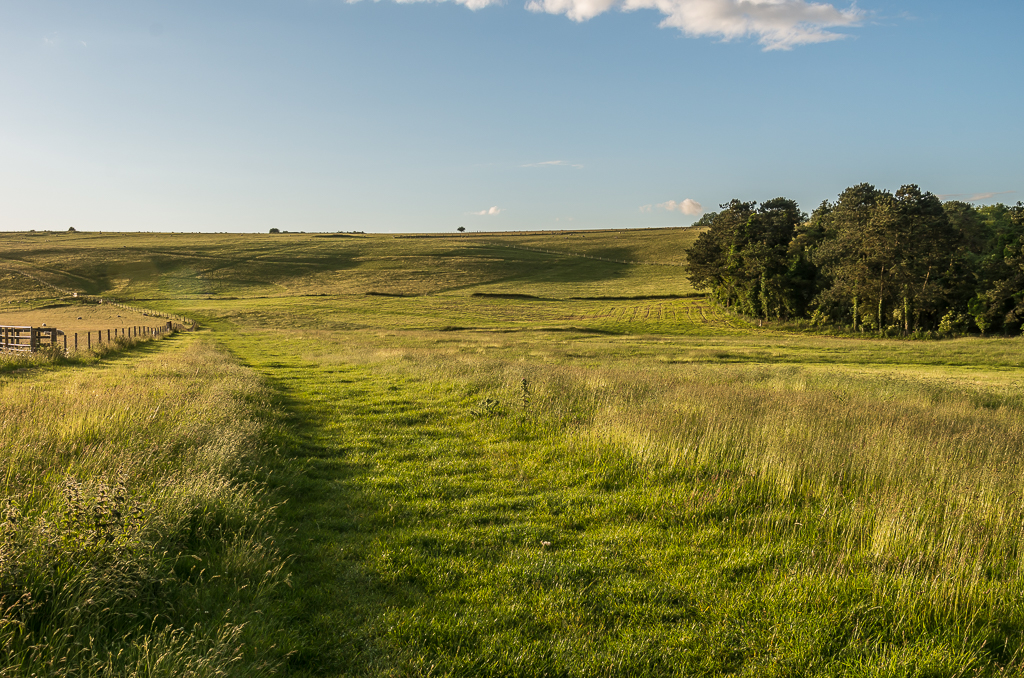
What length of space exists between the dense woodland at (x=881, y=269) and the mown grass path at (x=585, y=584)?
56.6 metres

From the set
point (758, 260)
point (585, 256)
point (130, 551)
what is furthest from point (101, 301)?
point (585, 256)

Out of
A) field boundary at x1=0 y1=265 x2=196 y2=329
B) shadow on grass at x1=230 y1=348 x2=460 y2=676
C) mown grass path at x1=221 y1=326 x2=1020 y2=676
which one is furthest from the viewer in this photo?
field boundary at x1=0 y1=265 x2=196 y2=329

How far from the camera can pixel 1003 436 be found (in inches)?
417

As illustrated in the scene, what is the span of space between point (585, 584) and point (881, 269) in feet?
200

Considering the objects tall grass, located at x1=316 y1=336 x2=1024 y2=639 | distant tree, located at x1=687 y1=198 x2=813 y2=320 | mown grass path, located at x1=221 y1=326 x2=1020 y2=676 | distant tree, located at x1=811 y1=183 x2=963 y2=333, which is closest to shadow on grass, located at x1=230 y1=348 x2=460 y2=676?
mown grass path, located at x1=221 y1=326 x2=1020 y2=676

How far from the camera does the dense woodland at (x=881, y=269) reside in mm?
51156

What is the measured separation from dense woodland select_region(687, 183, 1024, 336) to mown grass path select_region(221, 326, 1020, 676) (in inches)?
2227

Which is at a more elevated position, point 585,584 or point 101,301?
point 101,301

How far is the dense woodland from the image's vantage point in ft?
168

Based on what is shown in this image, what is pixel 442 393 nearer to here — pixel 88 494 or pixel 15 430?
pixel 15 430

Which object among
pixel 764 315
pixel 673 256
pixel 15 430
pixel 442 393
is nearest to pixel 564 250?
pixel 673 256

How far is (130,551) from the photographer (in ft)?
16.7

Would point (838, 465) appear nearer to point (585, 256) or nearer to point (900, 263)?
point (900, 263)

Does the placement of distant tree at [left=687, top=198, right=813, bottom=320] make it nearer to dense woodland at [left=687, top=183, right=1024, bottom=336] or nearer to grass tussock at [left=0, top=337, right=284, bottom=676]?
dense woodland at [left=687, top=183, right=1024, bottom=336]
